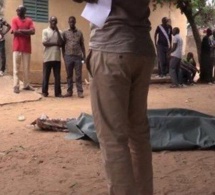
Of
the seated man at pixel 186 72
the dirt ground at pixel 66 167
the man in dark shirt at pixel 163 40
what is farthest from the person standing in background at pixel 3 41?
the seated man at pixel 186 72

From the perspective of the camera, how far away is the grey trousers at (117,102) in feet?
7.08

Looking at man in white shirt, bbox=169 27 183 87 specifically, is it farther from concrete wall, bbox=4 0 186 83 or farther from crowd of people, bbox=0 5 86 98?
crowd of people, bbox=0 5 86 98

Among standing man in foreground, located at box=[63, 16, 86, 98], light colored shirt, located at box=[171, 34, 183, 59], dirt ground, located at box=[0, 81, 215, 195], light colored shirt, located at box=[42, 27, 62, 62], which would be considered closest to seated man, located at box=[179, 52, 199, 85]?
light colored shirt, located at box=[171, 34, 183, 59]

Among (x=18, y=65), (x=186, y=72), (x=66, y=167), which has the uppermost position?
(x=18, y=65)

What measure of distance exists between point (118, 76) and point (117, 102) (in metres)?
0.13

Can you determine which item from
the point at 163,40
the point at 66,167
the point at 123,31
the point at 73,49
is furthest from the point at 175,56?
the point at 123,31

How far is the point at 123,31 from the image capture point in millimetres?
2203

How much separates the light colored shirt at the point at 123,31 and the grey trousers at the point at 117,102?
40 mm

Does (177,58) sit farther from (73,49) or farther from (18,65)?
(18,65)

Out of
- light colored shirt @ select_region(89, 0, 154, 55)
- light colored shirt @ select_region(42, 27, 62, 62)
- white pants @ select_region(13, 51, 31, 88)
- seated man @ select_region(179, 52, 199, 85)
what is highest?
light colored shirt @ select_region(89, 0, 154, 55)

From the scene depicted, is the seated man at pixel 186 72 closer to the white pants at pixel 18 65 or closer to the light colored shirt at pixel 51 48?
the light colored shirt at pixel 51 48

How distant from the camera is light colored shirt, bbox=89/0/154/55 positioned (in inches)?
86.0

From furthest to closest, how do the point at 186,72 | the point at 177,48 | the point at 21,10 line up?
→ the point at 186,72
the point at 177,48
the point at 21,10

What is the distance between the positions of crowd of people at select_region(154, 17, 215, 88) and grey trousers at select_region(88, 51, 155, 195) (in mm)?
9594
